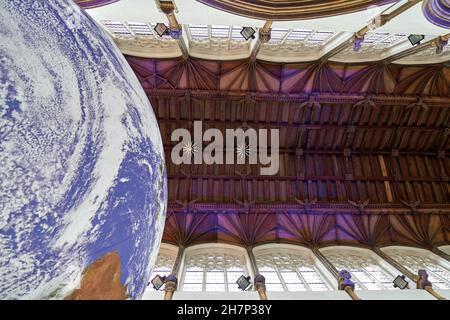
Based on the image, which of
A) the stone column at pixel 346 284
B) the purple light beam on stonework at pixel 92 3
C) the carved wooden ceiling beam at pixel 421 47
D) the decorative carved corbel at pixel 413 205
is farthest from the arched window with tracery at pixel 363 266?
the purple light beam on stonework at pixel 92 3

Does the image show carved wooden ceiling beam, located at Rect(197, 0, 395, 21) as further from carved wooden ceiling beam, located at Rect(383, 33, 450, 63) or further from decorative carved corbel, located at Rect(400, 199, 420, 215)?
decorative carved corbel, located at Rect(400, 199, 420, 215)

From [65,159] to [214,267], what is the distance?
919 centimetres

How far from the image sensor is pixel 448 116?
1320 centimetres

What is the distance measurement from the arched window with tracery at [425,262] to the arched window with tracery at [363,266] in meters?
1.00

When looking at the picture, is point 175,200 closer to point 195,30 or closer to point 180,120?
point 180,120

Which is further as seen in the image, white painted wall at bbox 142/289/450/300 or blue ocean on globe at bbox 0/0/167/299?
white painted wall at bbox 142/289/450/300

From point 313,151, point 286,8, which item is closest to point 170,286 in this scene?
point 286,8

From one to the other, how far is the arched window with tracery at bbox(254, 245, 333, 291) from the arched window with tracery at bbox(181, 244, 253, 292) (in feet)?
2.16

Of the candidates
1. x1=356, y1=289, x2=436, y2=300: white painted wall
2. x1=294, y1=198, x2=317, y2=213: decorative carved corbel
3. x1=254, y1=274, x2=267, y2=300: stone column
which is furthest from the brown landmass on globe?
x1=294, y1=198, x2=317, y2=213: decorative carved corbel

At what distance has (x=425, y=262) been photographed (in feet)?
37.8

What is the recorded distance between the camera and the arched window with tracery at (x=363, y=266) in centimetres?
974

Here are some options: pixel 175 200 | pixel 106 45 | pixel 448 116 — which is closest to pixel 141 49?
pixel 175 200

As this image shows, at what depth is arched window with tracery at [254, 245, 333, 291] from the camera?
9461 mm
